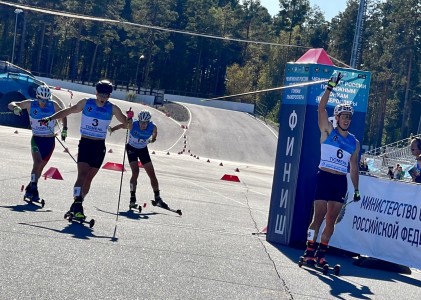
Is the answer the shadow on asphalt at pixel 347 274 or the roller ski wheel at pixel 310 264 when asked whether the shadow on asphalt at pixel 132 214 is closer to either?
the shadow on asphalt at pixel 347 274

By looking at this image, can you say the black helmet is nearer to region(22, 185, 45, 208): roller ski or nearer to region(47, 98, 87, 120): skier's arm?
region(47, 98, 87, 120): skier's arm

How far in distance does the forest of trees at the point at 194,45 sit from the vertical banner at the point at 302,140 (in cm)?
8076

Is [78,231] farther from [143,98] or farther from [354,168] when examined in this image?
[143,98]

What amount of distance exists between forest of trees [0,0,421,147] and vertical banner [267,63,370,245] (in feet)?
265

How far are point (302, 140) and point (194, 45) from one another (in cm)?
11098

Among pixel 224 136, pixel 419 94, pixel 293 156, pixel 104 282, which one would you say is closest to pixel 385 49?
pixel 419 94

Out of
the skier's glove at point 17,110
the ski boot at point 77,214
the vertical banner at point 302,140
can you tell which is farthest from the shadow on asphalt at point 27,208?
the vertical banner at point 302,140

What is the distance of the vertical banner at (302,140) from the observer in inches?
549

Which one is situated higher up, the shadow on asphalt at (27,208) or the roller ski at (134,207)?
the shadow on asphalt at (27,208)

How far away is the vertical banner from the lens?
14.0 metres

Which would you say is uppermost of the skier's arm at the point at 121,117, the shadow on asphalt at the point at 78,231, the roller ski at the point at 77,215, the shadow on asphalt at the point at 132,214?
the skier's arm at the point at 121,117

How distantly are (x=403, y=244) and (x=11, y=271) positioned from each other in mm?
6204

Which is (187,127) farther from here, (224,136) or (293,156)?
(293,156)

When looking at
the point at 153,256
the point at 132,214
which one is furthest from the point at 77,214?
the point at 132,214
